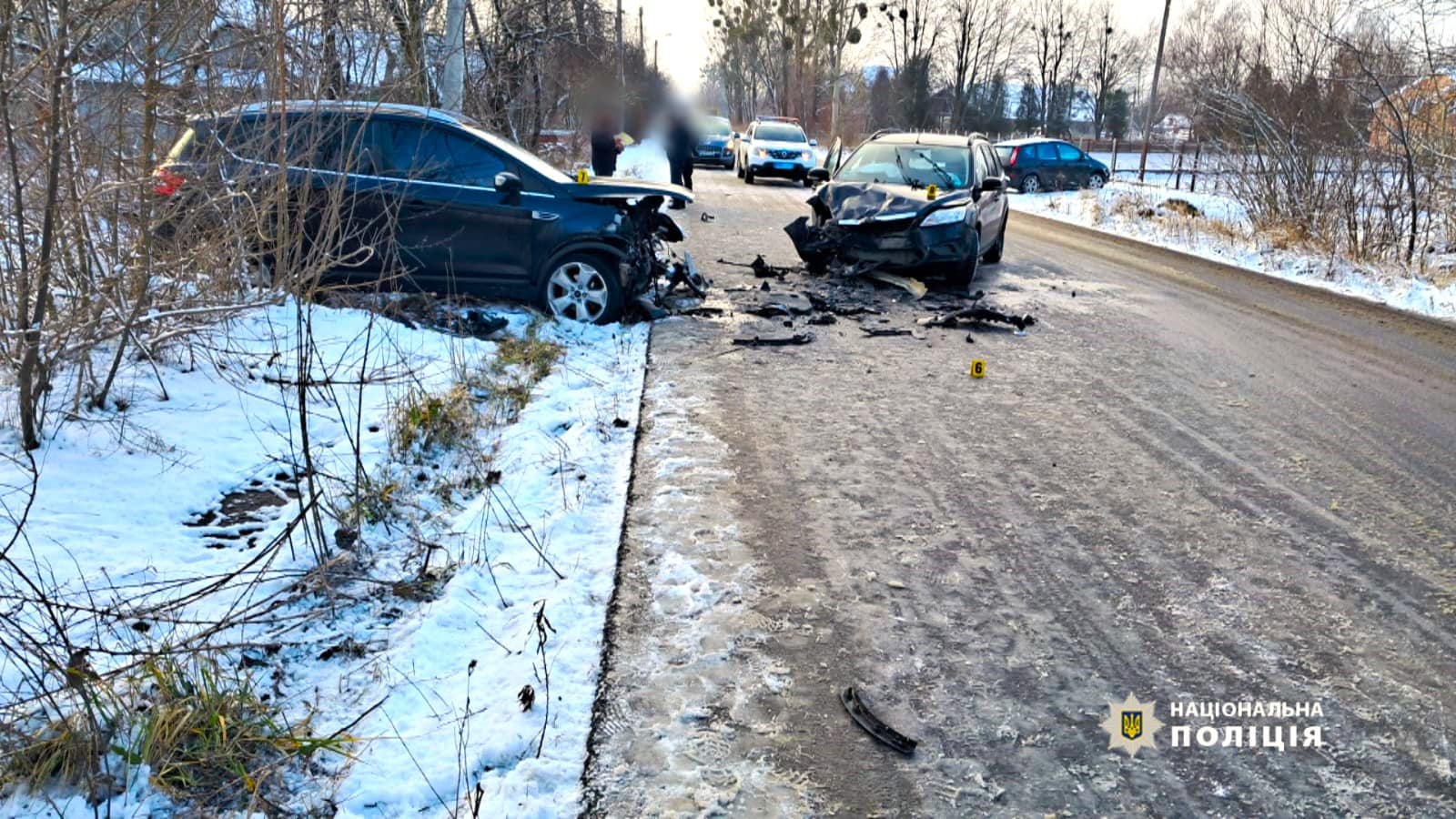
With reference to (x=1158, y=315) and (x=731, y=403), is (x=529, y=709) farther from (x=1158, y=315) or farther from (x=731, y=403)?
(x=1158, y=315)

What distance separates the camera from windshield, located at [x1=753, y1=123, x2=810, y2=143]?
27766 millimetres

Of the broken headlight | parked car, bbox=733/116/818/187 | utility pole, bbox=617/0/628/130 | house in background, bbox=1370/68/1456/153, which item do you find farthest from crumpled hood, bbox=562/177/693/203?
parked car, bbox=733/116/818/187

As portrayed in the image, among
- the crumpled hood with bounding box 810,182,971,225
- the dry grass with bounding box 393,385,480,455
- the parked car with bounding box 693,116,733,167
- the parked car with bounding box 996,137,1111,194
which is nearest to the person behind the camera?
the dry grass with bounding box 393,385,480,455

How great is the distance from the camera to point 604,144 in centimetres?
1897

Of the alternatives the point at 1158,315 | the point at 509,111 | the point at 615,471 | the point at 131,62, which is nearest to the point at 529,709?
the point at 615,471

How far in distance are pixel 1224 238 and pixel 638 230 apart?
39.0 feet

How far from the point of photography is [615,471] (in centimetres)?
506

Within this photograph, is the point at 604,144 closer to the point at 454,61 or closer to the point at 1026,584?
the point at 454,61

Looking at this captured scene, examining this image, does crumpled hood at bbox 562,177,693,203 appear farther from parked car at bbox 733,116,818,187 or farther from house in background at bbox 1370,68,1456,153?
parked car at bbox 733,116,818,187

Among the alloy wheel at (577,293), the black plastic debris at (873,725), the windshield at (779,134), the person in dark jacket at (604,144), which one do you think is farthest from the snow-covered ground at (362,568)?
the windshield at (779,134)

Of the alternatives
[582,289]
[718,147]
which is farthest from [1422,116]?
[718,147]

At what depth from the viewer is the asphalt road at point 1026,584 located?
2.80 metres

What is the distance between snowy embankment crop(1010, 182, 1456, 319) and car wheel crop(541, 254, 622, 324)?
867 centimetres

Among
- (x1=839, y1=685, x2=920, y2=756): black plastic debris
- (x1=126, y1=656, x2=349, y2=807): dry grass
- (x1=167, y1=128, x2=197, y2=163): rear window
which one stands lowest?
(x1=839, y1=685, x2=920, y2=756): black plastic debris
